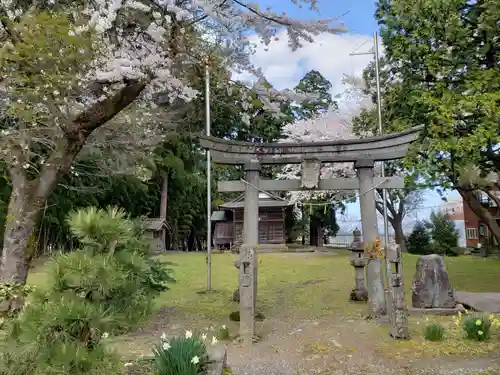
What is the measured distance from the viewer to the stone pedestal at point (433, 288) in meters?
7.31

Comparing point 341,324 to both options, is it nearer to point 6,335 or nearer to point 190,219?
point 6,335

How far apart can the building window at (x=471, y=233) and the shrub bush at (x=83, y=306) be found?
30940 millimetres

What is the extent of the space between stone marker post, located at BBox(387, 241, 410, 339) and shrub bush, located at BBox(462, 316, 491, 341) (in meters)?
0.73

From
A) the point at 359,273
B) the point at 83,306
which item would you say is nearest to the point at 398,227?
the point at 359,273

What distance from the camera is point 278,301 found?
29.4ft

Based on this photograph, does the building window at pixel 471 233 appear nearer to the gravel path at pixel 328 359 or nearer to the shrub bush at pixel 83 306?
the gravel path at pixel 328 359

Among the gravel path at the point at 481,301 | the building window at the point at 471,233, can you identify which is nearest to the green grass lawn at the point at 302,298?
the gravel path at the point at 481,301

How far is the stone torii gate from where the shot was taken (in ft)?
23.6

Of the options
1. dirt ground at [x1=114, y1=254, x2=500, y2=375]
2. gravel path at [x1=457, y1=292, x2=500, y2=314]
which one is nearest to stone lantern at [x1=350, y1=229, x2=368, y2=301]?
dirt ground at [x1=114, y1=254, x2=500, y2=375]

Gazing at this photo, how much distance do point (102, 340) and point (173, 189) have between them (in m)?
23.3

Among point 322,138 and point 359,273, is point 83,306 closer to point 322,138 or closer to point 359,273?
point 359,273

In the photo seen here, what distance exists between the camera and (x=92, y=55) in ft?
15.3

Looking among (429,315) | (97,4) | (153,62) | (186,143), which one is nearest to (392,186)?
(429,315)

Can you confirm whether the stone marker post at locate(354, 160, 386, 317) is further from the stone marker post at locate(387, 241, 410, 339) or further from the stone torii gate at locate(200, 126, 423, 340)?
the stone marker post at locate(387, 241, 410, 339)
